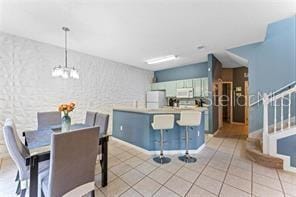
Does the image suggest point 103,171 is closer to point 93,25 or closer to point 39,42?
point 93,25

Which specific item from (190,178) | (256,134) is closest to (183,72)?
(256,134)

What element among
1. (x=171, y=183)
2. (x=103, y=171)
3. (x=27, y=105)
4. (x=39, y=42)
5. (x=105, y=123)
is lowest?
(x=171, y=183)

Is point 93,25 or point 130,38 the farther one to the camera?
point 130,38

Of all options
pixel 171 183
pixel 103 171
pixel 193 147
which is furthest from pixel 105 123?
pixel 193 147

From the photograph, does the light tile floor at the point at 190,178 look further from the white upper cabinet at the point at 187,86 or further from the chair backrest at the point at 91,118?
A: the white upper cabinet at the point at 187,86

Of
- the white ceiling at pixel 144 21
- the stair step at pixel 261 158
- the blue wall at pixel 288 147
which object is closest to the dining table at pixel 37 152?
the white ceiling at pixel 144 21

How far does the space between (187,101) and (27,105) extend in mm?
5267

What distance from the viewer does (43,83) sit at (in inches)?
153

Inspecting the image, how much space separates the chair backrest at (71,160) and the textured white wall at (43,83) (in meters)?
A: 2.94

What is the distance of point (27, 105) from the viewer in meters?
3.61

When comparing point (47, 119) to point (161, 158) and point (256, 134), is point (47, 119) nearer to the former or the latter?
point (161, 158)

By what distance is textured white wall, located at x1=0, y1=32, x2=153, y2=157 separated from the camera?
337cm

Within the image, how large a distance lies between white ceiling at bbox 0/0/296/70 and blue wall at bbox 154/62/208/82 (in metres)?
1.72

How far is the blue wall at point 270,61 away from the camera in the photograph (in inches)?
150
